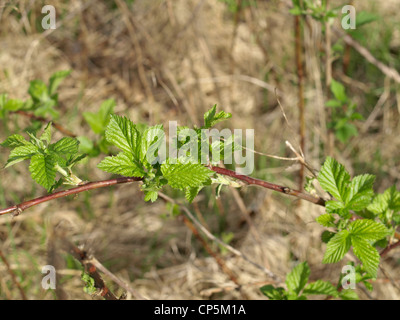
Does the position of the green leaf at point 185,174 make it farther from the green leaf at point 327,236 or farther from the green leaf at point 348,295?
the green leaf at point 348,295

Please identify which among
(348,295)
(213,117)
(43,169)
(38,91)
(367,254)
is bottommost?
(348,295)

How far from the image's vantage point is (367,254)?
1271mm

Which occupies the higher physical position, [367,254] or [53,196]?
[53,196]

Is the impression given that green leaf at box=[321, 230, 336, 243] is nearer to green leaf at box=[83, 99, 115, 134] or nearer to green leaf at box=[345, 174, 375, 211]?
green leaf at box=[345, 174, 375, 211]

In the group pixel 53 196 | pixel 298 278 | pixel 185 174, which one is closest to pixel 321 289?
pixel 298 278

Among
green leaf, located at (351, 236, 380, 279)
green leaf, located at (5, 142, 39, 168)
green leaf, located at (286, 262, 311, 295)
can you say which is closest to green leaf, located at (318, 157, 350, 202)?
green leaf, located at (351, 236, 380, 279)

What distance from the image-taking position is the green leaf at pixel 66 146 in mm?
1191

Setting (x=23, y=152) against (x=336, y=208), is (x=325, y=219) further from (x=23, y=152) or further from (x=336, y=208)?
(x=23, y=152)

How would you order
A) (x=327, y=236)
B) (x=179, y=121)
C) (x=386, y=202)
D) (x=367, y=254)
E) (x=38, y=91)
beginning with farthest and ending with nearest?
(x=179, y=121) < (x=38, y=91) < (x=386, y=202) < (x=327, y=236) < (x=367, y=254)

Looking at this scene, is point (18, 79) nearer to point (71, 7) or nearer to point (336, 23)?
point (71, 7)

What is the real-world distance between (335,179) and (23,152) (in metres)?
0.90

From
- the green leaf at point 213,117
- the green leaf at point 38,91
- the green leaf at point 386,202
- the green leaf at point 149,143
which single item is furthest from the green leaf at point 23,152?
the green leaf at point 386,202
